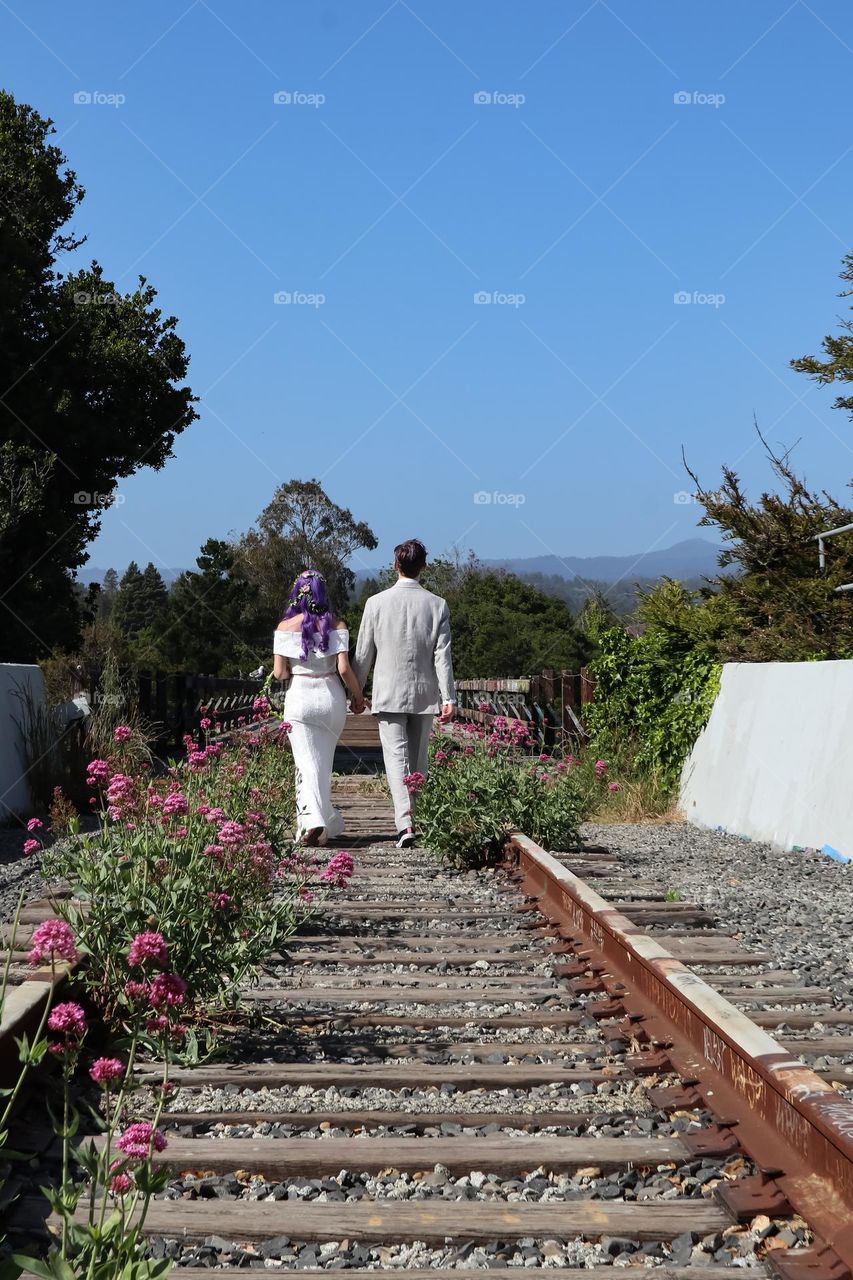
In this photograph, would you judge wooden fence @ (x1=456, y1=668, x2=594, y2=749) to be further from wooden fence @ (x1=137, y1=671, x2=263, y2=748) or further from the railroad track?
the railroad track

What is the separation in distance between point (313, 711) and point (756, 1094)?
600 cm

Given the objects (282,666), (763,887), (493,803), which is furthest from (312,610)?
(763,887)

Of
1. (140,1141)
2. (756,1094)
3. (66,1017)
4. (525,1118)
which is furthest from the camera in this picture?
(525,1118)

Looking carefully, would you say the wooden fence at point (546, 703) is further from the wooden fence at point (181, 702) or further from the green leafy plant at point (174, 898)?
the green leafy plant at point (174, 898)

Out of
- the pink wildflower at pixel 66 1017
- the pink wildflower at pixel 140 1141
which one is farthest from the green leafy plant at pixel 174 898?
the pink wildflower at pixel 140 1141

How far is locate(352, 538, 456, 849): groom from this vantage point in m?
9.84

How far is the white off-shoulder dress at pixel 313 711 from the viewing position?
9.22 meters

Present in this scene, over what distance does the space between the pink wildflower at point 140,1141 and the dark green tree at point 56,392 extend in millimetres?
21345

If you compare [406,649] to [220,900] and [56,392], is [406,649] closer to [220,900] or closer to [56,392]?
[220,900]

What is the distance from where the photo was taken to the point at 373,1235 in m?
2.84

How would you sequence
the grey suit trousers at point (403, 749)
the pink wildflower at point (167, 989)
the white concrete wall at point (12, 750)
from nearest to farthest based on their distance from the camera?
the pink wildflower at point (167, 989)
the grey suit trousers at point (403, 749)
the white concrete wall at point (12, 750)

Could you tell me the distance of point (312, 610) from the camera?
9211 millimetres

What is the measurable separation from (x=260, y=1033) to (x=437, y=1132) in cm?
125

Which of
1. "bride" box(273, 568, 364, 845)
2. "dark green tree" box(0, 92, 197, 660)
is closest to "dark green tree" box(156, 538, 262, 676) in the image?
"dark green tree" box(0, 92, 197, 660)
